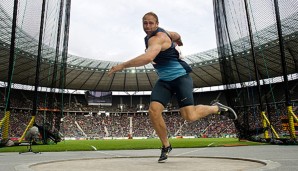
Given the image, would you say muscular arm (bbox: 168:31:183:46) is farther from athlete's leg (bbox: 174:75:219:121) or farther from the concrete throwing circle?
the concrete throwing circle

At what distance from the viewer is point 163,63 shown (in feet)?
14.7

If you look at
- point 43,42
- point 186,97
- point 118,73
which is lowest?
point 186,97

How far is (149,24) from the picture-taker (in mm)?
4051

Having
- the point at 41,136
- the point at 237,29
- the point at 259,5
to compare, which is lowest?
the point at 41,136

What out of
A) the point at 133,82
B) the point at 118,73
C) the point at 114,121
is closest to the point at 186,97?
the point at 118,73

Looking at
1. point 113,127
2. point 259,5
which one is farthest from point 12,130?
point 259,5

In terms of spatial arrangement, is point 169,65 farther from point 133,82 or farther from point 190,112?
point 133,82

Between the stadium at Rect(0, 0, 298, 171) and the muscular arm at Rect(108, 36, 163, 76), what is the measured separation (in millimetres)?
6478

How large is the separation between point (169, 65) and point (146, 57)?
117cm

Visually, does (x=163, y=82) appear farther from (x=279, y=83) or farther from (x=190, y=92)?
(x=279, y=83)

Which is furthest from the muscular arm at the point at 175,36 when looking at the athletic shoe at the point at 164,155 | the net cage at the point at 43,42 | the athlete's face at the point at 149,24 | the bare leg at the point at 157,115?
the net cage at the point at 43,42

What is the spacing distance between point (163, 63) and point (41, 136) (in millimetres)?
11073

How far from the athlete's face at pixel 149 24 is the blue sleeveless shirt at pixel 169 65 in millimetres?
488

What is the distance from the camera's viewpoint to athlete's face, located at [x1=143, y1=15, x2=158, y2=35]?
159 inches
